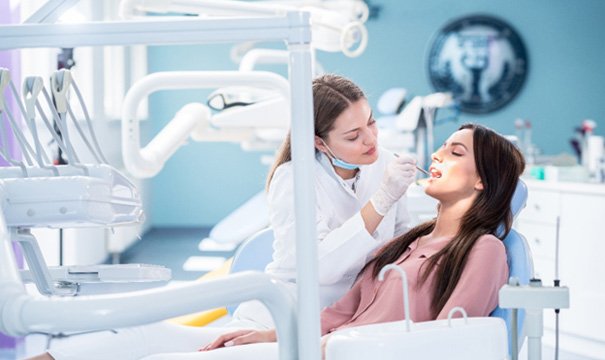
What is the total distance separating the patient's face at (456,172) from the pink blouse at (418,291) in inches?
4.3

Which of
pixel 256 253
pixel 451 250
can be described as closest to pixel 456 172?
pixel 451 250

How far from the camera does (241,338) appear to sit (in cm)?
169

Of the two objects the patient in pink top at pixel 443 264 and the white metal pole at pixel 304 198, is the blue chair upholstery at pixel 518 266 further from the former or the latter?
the white metal pole at pixel 304 198

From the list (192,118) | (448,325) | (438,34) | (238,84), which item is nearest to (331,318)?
(448,325)

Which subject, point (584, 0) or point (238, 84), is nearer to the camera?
point (238, 84)

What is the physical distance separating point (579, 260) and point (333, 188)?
2208mm

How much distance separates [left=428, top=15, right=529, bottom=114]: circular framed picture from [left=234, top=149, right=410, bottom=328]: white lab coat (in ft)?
18.8

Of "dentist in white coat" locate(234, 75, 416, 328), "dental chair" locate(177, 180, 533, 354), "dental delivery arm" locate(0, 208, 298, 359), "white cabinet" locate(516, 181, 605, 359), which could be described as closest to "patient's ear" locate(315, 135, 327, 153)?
"dentist in white coat" locate(234, 75, 416, 328)

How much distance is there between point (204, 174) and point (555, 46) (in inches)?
136

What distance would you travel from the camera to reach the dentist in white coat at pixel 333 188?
1.85m

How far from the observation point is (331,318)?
187 centimetres

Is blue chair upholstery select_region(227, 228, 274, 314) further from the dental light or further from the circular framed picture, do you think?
the circular framed picture

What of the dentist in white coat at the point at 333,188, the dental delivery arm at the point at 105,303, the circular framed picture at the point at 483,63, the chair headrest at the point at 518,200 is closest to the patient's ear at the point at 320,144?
the dentist in white coat at the point at 333,188

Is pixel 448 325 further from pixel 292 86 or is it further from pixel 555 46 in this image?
pixel 555 46
